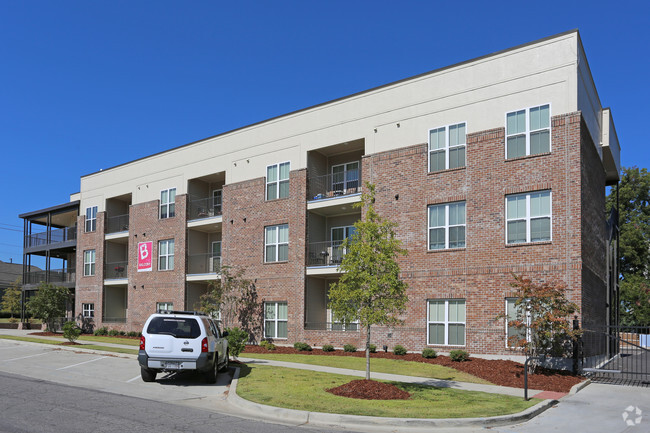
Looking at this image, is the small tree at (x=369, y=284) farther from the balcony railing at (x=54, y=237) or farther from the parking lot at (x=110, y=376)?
the balcony railing at (x=54, y=237)

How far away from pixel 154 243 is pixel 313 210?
43.0ft

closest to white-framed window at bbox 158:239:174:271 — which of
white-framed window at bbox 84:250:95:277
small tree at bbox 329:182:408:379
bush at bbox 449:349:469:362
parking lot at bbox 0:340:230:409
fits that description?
white-framed window at bbox 84:250:95:277

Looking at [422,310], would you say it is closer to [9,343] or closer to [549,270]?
[549,270]

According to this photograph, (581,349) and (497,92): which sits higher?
(497,92)

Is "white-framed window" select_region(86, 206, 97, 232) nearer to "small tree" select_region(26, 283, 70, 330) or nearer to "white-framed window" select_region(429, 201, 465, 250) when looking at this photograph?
"small tree" select_region(26, 283, 70, 330)

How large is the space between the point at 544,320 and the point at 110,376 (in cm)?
1304

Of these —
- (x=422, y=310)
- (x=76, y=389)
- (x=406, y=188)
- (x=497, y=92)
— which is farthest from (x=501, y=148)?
(x=76, y=389)

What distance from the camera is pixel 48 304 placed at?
38812 millimetres

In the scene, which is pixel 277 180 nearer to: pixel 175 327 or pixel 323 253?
pixel 323 253

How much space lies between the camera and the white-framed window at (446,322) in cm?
2202

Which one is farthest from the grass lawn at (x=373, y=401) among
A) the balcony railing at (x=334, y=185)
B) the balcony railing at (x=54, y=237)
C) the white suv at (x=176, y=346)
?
the balcony railing at (x=54, y=237)

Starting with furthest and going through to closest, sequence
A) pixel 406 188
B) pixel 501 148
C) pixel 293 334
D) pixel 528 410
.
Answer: pixel 293 334 → pixel 406 188 → pixel 501 148 → pixel 528 410

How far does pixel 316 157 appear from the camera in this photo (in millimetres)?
29047

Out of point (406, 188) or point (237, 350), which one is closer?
point (237, 350)
